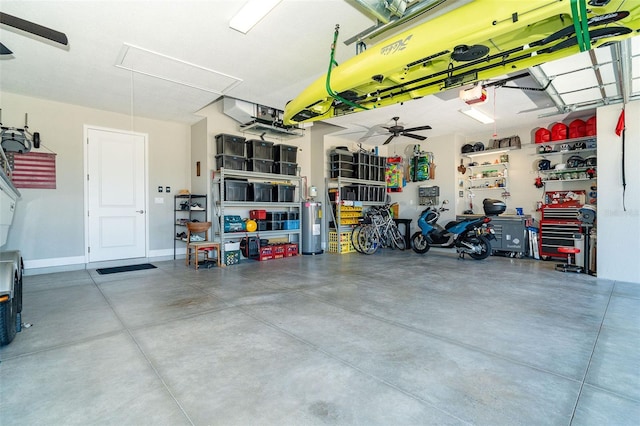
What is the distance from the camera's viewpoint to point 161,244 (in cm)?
661

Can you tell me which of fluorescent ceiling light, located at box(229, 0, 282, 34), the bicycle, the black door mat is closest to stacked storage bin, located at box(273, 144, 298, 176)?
the bicycle

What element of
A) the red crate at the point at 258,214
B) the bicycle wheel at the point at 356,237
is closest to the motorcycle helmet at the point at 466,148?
the bicycle wheel at the point at 356,237

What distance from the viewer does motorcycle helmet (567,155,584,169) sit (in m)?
6.33

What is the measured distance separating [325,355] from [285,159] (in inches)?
212

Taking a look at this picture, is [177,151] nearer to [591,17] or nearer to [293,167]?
[293,167]

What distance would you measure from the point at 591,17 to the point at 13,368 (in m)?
4.43

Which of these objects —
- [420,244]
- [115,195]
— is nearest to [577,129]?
[420,244]

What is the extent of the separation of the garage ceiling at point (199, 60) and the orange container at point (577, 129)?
89 cm

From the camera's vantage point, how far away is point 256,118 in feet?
20.1

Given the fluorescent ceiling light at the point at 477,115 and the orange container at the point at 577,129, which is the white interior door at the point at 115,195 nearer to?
the fluorescent ceiling light at the point at 477,115

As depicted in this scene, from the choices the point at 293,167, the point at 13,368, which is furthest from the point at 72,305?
the point at 293,167

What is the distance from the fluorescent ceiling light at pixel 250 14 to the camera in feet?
9.50

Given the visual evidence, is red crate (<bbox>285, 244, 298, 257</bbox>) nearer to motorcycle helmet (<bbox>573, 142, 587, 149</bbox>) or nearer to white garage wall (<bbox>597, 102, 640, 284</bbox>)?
white garage wall (<bbox>597, 102, 640, 284</bbox>)

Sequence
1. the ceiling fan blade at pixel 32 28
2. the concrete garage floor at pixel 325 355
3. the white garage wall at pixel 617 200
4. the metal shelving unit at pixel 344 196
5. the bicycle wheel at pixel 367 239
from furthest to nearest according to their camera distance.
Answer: the metal shelving unit at pixel 344 196
the bicycle wheel at pixel 367 239
the white garage wall at pixel 617 200
the ceiling fan blade at pixel 32 28
the concrete garage floor at pixel 325 355
